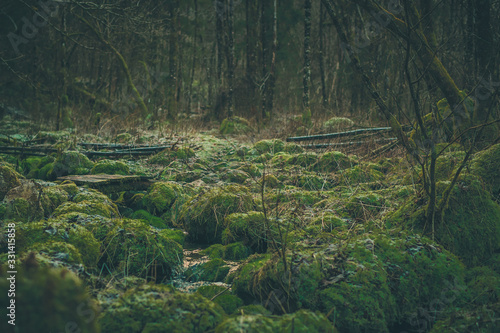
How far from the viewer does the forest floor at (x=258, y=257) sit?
1.96 metres

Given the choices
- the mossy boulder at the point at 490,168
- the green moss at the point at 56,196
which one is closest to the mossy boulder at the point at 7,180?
the green moss at the point at 56,196

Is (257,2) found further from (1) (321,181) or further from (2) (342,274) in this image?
(2) (342,274)

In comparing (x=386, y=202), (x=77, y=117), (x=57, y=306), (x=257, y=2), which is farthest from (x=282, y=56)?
(x=57, y=306)

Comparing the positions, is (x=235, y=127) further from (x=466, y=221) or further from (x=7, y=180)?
(x=466, y=221)

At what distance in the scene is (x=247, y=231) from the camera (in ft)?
12.4

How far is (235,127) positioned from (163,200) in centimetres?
760

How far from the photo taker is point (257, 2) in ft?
56.5

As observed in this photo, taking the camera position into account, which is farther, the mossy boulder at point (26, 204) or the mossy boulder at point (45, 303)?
the mossy boulder at point (26, 204)

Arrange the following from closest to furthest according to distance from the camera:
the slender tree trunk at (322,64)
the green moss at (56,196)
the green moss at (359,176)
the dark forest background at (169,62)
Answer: the green moss at (56,196) < the green moss at (359,176) < the dark forest background at (169,62) < the slender tree trunk at (322,64)

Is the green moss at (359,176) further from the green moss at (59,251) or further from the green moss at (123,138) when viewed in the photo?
the green moss at (123,138)

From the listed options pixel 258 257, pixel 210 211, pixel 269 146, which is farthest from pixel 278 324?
pixel 269 146

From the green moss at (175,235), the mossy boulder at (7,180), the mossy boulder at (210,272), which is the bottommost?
the mossy boulder at (210,272)

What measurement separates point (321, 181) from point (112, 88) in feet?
50.9

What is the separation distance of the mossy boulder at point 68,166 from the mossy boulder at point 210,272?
3528 millimetres
